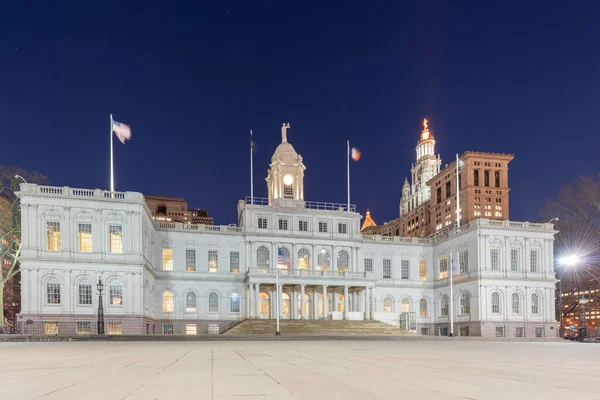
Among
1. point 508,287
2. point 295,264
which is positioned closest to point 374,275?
point 295,264

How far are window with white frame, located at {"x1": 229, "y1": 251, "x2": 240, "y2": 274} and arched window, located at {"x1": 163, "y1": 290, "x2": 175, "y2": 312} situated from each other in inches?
301

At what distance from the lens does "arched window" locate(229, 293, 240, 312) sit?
59.6 meters

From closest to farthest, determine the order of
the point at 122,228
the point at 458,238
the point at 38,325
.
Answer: the point at 38,325 → the point at 122,228 → the point at 458,238

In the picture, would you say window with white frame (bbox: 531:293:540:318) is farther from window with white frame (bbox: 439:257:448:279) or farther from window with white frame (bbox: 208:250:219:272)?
window with white frame (bbox: 208:250:219:272)

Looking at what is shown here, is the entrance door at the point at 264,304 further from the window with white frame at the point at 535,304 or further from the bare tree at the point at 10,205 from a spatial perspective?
the window with white frame at the point at 535,304

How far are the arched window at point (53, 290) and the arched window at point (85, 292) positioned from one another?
6.45 ft

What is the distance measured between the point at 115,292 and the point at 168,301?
10293 millimetres

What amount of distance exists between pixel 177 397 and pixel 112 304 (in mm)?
45519

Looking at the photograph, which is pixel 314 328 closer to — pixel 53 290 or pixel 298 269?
pixel 298 269

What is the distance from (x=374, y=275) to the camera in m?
63.4

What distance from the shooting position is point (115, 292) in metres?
48.3

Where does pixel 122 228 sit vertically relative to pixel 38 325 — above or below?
above

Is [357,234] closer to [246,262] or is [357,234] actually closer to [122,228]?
[246,262]

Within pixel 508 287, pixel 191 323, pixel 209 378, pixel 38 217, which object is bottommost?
pixel 191 323
